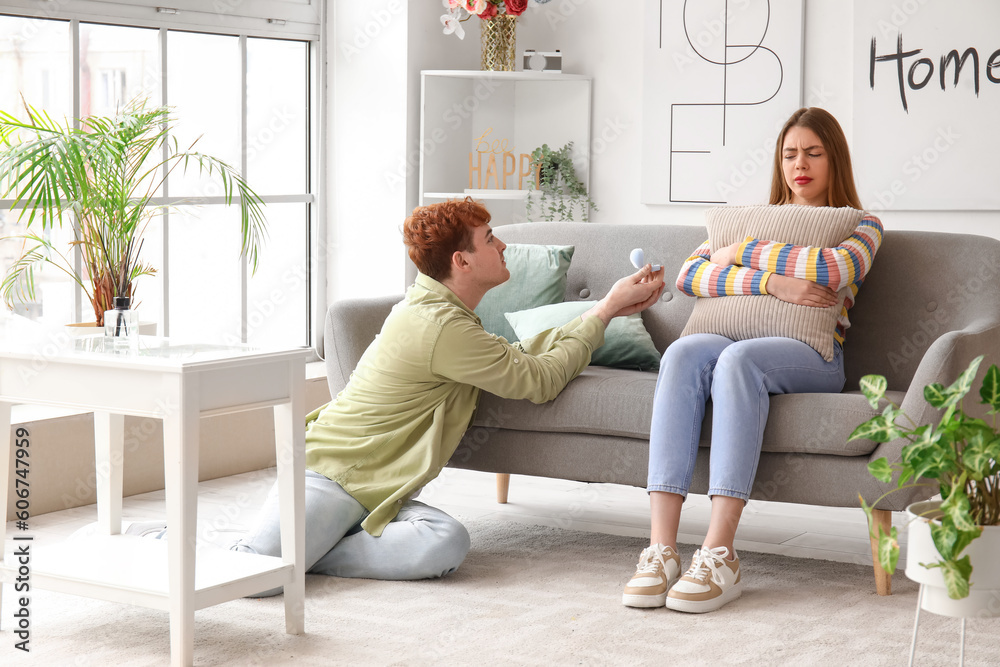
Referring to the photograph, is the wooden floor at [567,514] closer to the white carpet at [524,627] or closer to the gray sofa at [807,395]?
the white carpet at [524,627]

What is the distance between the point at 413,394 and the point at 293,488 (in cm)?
Result: 49

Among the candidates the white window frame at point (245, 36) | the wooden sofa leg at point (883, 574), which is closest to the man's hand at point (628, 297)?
the wooden sofa leg at point (883, 574)

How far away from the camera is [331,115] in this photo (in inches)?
181

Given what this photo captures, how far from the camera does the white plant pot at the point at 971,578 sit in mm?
1578

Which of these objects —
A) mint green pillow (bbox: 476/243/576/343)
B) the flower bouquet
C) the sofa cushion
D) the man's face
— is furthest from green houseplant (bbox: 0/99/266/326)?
the flower bouquet

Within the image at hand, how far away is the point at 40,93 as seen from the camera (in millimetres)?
3566

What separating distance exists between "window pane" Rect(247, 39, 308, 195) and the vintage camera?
2.81 feet

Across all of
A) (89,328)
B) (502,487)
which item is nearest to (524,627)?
(502,487)

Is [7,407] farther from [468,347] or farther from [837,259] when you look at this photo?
[837,259]

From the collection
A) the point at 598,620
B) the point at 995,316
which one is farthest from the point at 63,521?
the point at 995,316

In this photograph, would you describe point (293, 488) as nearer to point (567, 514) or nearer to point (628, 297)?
point (628, 297)

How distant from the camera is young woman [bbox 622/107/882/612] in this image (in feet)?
7.93

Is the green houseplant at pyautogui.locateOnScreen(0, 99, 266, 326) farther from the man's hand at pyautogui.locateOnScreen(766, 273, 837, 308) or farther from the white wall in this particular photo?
the man's hand at pyautogui.locateOnScreen(766, 273, 837, 308)

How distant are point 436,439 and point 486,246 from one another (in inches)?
17.5
